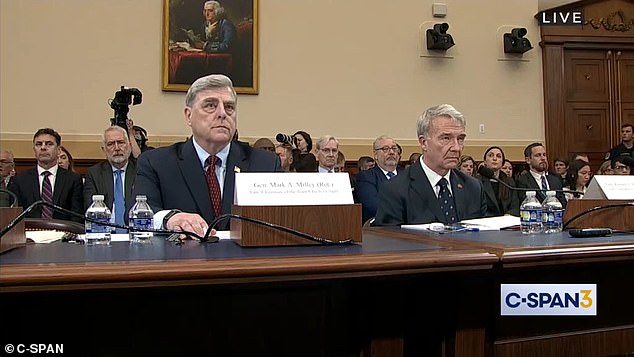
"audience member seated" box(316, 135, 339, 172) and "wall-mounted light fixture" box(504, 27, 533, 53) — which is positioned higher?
"wall-mounted light fixture" box(504, 27, 533, 53)

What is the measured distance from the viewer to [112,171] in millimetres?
4027

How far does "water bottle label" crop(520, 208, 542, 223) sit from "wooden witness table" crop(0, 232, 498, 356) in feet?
1.91

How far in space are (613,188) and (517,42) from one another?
19.5ft

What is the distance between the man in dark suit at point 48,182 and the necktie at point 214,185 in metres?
2.51

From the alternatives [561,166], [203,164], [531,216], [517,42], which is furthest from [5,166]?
[517,42]

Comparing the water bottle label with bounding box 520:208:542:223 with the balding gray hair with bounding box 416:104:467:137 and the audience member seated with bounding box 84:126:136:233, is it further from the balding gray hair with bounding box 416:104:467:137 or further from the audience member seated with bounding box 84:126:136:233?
the audience member seated with bounding box 84:126:136:233

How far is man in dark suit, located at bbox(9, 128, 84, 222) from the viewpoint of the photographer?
4.20 meters

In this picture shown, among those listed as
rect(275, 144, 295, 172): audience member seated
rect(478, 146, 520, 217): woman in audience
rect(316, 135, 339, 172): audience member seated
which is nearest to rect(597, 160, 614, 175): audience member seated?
rect(478, 146, 520, 217): woman in audience

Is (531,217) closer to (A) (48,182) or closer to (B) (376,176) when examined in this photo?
(B) (376,176)

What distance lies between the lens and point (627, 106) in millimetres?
7652

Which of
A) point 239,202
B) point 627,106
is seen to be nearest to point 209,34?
point 627,106

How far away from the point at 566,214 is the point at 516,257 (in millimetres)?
655

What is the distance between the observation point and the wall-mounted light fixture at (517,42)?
721cm

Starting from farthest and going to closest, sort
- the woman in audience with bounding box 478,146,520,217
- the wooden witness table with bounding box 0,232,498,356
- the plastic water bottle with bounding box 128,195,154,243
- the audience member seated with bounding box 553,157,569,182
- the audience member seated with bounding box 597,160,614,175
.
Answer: the audience member seated with bounding box 553,157,569,182
the audience member seated with bounding box 597,160,614,175
the woman in audience with bounding box 478,146,520,217
the plastic water bottle with bounding box 128,195,154,243
the wooden witness table with bounding box 0,232,498,356
